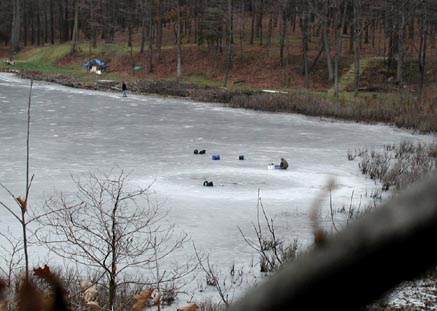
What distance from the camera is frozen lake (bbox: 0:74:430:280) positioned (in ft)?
41.9

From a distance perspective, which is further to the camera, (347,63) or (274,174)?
(347,63)

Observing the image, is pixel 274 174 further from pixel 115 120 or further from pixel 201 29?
pixel 201 29

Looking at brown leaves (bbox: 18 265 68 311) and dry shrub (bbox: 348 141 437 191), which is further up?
brown leaves (bbox: 18 265 68 311)

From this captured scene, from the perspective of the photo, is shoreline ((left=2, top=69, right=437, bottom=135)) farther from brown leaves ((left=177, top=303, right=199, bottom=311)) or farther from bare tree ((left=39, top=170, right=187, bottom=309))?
brown leaves ((left=177, top=303, right=199, bottom=311))


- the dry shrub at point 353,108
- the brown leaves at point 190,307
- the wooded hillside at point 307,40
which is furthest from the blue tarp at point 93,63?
the brown leaves at point 190,307

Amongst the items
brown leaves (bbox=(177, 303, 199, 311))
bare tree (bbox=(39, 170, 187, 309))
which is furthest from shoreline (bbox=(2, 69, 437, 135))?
brown leaves (bbox=(177, 303, 199, 311))

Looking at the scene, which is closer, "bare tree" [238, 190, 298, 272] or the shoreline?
"bare tree" [238, 190, 298, 272]

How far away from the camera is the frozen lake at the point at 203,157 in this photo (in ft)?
41.9

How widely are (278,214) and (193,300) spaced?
15.6ft

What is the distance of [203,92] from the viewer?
137 feet

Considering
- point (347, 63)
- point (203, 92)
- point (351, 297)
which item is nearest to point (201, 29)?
point (347, 63)

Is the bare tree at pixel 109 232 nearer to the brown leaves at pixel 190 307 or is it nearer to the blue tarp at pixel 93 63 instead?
the brown leaves at pixel 190 307

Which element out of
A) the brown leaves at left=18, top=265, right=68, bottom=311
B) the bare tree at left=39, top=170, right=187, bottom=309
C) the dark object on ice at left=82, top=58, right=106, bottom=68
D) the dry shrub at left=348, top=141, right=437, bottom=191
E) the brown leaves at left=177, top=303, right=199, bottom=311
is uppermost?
the brown leaves at left=18, top=265, right=68, bottom=311

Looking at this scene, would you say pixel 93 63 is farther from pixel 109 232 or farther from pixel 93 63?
pixel 109 232
